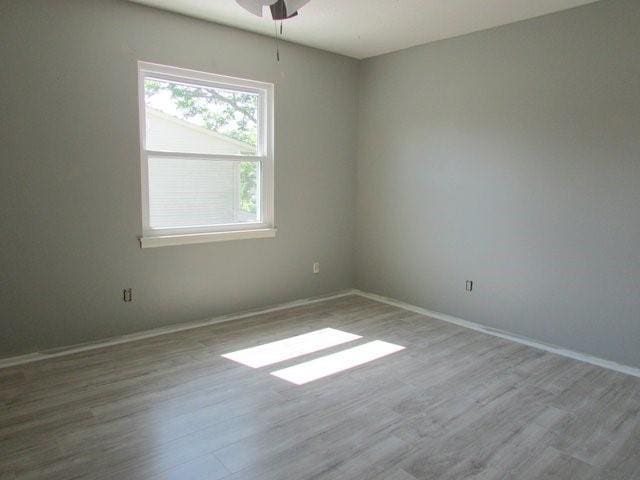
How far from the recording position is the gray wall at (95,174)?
3.07 m

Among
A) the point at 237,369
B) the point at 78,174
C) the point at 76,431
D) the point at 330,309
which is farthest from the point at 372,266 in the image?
the point at 76,431

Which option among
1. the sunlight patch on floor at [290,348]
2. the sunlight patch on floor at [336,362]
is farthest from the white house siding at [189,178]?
the sunlight patch on floor at [336,362]

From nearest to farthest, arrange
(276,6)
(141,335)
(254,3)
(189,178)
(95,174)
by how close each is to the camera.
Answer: (254,3), (276,6), (95,174), (141,335), (189,178)

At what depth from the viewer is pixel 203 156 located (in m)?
3.88

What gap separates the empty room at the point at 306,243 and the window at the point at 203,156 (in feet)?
0.06

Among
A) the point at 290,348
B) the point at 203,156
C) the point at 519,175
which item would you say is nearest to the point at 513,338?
the point at 519,175

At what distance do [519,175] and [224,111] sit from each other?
251 cm

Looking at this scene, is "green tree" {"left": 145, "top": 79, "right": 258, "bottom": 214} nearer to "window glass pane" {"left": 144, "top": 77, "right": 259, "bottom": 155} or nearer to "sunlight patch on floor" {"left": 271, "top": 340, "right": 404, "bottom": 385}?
"window glass pane" {"left": 144, "top": 77, "right": 259, "bottom": 155}

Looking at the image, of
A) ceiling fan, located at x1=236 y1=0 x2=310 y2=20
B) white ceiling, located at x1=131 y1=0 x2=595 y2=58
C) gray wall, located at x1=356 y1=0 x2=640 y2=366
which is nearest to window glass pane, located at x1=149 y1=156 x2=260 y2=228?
white ceiling, located at x1=131 y1=0 x2=595 y2=58

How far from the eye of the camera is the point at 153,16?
3506 mm

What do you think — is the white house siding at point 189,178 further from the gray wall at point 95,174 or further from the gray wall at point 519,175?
the gray wall at point 519,175

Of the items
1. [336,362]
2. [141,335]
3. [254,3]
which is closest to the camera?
[254,3]

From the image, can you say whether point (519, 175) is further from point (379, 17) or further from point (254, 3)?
point (254, 3)

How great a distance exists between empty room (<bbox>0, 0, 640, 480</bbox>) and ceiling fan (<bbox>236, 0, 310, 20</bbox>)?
0.01 meters
